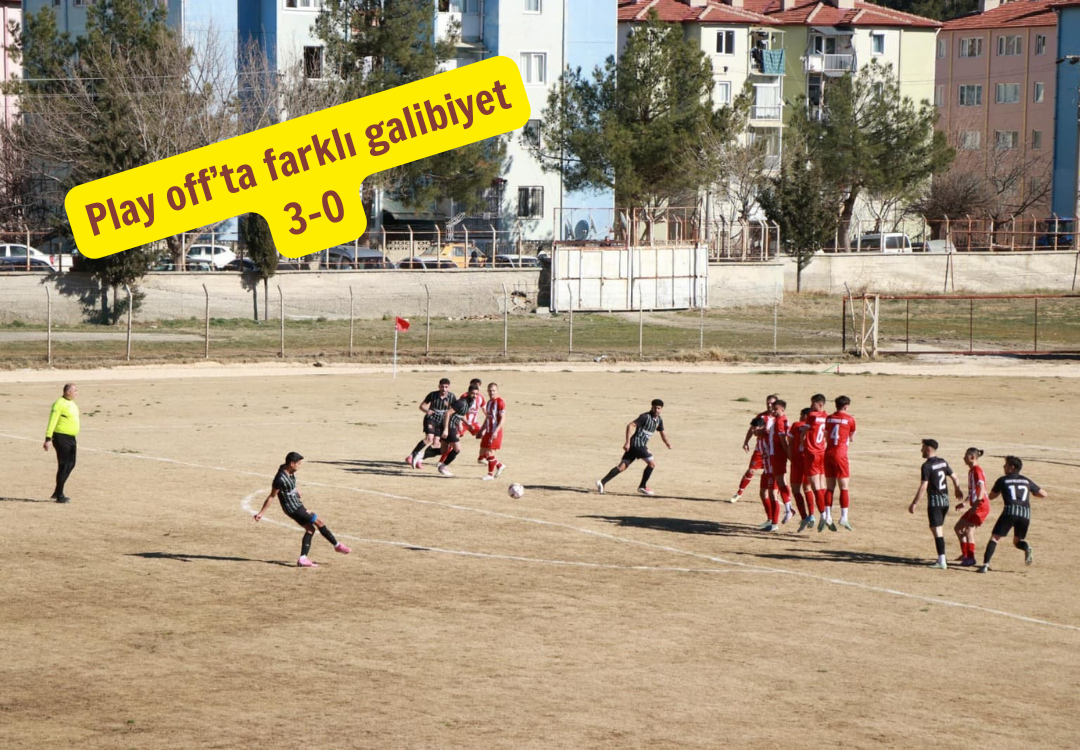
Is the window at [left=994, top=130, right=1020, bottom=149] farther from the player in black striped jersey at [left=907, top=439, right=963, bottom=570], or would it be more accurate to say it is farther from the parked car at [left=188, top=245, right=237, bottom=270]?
the player in black striped jersey at [left=907, top=439, right=963, bottom=570]

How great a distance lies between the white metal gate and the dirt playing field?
32.4m

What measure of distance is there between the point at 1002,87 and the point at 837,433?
93.9 m

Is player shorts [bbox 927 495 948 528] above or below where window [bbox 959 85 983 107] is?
below

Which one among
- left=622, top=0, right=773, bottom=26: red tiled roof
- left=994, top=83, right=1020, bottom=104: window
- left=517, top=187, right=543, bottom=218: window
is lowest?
left=517, top=187, right=543, bottom=218: window

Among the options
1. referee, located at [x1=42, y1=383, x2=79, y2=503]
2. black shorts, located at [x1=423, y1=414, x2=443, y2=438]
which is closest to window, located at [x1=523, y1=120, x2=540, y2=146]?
black shorts, located at [x1=423, y1=414, x2=443, y2=438]

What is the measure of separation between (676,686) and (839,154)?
7111 centimetres

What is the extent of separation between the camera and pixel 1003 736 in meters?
13.2

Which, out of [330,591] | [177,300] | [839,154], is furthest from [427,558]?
[839,154]

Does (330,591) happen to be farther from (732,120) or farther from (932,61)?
(932,61)

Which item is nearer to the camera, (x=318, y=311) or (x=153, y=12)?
(x=318, y=311)

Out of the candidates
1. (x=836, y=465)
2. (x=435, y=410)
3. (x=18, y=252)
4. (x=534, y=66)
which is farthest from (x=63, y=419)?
(x=534, y=66)

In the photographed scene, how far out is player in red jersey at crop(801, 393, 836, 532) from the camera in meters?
22.2

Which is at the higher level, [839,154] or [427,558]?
[839,154]

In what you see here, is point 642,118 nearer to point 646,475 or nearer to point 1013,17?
point 1013,17
